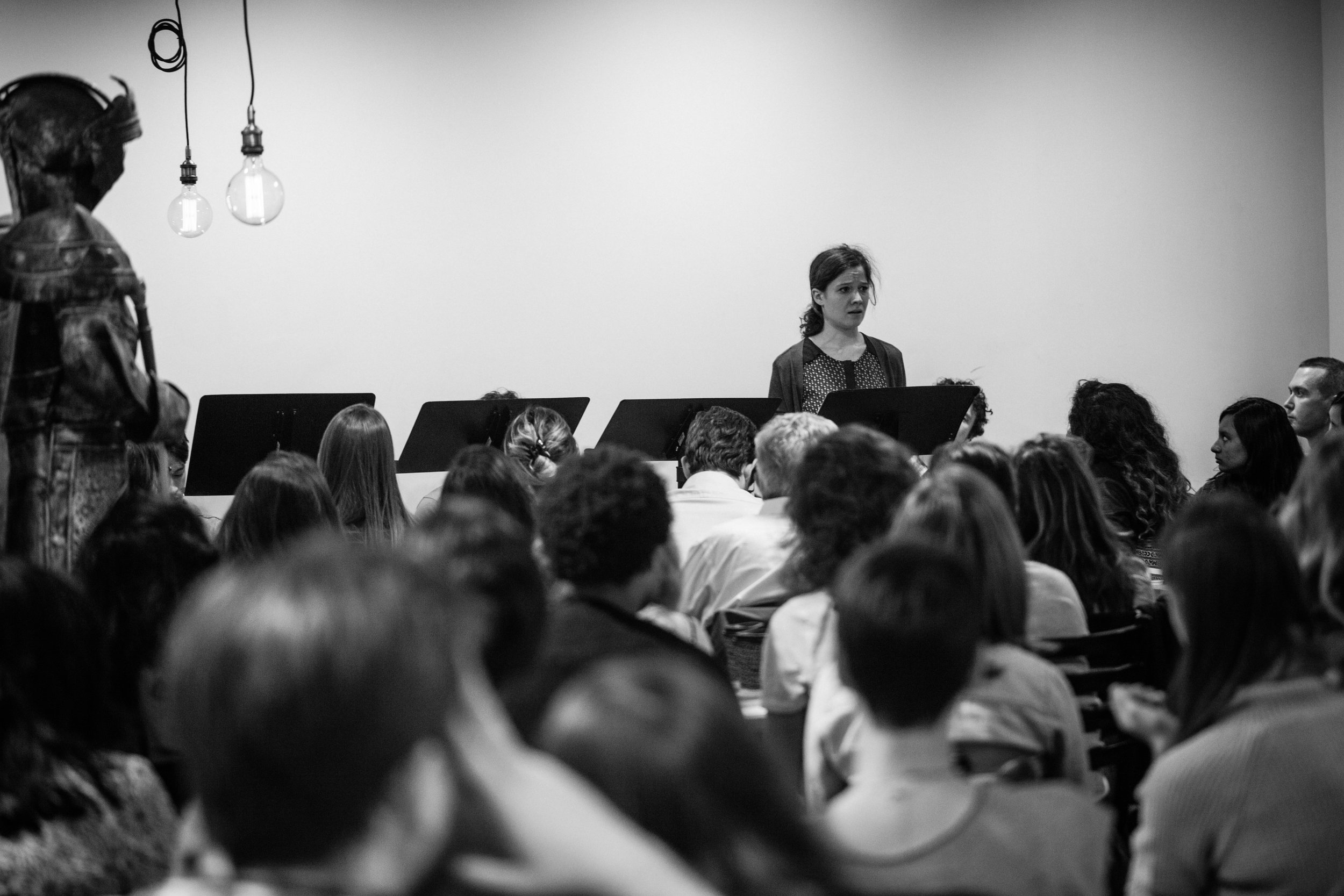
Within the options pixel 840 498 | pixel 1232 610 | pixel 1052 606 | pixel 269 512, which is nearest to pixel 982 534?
pixel 1232 610

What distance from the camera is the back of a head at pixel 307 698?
0.83 meters

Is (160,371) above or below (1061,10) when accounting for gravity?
below

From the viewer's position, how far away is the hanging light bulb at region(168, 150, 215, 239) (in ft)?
17.8

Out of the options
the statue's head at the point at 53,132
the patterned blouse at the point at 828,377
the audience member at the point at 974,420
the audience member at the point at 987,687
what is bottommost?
the audience member at the point at 974,420

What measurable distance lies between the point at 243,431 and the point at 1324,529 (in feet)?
12.6

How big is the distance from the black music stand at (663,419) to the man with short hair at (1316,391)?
231 centimetres

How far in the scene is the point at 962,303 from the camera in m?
7.44

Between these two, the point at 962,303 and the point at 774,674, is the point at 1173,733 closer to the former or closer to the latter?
the point at 774,674

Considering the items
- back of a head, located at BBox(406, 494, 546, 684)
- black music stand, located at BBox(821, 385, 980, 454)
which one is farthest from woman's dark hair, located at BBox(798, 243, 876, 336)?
back of a head, located at BBox(406, 494, 546, 684)

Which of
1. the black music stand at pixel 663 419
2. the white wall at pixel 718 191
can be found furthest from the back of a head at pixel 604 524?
the white wall at pixel 718 191

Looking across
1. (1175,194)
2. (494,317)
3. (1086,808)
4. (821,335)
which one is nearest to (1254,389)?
(1175,194)

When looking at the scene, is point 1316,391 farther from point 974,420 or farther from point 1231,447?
point 974,420

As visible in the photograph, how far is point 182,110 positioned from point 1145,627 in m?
5.26

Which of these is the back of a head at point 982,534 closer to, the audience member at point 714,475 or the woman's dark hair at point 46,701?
the woman's dark hair at point 46,701
